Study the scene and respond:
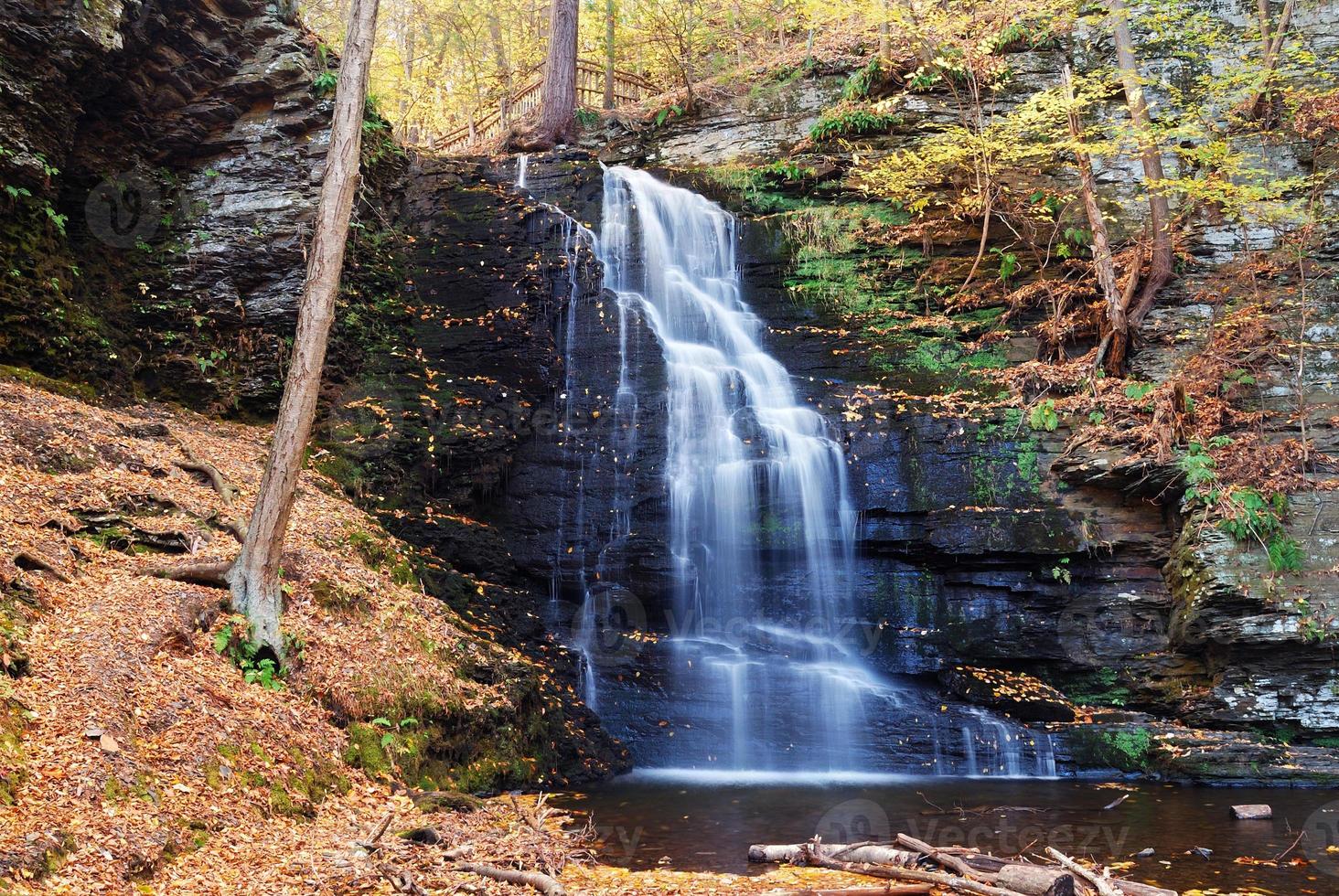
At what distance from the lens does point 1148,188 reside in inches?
477

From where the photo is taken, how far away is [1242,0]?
15492 mm

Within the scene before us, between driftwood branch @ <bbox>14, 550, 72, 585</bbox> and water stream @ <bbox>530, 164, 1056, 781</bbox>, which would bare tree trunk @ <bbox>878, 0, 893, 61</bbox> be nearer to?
water stream @ <bbox>530, 164, 1056, 781</bbox>

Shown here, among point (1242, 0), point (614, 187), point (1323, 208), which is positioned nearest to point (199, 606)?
point (614, 187)

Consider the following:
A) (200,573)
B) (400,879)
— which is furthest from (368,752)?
(400,879)

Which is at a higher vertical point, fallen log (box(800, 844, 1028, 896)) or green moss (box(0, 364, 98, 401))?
green moss (box(0, 364, 98, 401))

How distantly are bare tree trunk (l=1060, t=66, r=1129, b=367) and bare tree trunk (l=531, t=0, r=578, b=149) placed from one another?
945cm

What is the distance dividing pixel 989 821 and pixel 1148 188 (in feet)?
31.5

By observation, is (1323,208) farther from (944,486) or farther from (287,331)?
(287,331)

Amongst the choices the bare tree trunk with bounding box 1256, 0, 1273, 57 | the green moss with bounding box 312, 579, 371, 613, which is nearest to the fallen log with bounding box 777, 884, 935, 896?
the green moss with bounding box 312, 579, 371, 613

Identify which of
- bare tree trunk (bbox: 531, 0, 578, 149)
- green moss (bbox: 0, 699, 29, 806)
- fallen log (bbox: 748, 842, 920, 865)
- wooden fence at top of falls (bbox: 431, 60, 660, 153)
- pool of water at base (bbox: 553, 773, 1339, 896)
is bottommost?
pool of water at base (bbox: 553, 773, 1339, 896)

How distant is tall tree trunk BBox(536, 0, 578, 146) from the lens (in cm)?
1709

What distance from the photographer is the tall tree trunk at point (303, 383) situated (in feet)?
22.1

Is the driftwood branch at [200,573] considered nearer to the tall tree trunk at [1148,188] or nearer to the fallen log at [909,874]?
the fallen log at [909,874]

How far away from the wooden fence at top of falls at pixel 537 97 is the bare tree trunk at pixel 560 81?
2.11 metres
